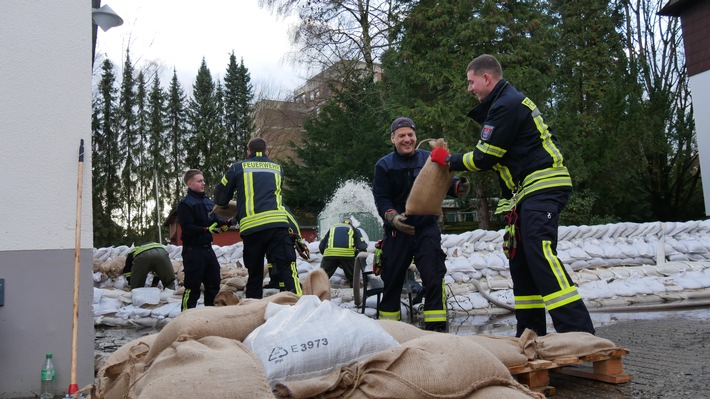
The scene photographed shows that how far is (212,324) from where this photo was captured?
2637mm

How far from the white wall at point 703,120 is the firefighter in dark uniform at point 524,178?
17.3m

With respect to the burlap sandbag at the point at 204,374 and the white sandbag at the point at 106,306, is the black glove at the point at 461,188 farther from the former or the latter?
the white sandbag at the point at 106,306

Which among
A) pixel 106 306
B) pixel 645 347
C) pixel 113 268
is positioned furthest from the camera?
pixel 113 268

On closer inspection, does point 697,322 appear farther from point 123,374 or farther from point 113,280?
point 113,280

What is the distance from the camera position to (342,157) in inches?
923

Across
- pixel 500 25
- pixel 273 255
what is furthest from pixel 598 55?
pixel 273 255

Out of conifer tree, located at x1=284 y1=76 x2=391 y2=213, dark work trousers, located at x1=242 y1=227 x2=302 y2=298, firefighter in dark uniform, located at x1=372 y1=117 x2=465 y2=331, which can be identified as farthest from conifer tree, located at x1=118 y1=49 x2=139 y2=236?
firefighter in dark uniform, located at x1=372 y1=117 x2=465 y2=331

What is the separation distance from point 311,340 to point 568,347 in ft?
4.65

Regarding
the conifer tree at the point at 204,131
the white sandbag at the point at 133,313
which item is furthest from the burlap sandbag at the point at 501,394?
the conifer tree at the point at 204,131

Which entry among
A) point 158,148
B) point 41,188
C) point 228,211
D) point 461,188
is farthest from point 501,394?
point 158,148

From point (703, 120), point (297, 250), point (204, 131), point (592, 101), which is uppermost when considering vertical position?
point (204, 131)

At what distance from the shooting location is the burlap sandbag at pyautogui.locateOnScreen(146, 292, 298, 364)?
2.58 m

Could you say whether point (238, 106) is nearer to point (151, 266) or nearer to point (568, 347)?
point (151, 266)

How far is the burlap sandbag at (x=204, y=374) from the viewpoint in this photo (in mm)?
2027
